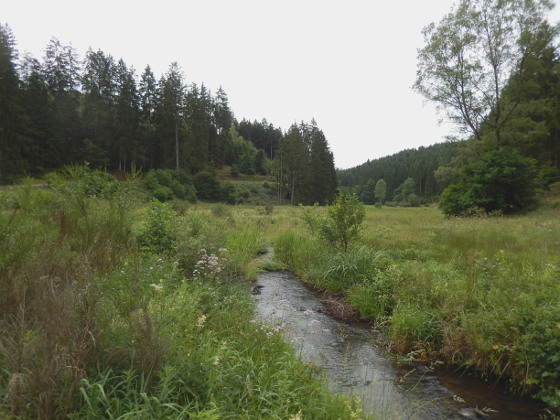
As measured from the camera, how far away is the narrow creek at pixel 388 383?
3.29m

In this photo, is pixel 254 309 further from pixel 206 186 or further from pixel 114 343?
pixel 206 186

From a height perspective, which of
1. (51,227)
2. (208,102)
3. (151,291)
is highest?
(208,102)

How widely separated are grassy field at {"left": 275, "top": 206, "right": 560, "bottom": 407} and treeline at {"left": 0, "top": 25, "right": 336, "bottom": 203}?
35.4 metres

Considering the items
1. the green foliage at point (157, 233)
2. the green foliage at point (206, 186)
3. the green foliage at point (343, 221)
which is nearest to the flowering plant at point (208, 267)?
the green foliage at point (157, 233)

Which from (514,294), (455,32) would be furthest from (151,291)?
(455,32)

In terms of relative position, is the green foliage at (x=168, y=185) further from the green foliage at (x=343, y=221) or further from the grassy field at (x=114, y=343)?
the grassy field at (x=114, y=343)

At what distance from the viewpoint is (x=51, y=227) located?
4941 millimetres

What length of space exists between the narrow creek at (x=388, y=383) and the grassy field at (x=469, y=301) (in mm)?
266

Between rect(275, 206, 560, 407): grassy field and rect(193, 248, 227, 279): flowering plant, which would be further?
rect(193, 248, 227, 279): flowering plant

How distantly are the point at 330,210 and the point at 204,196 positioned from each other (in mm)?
37522

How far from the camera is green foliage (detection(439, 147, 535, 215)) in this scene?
18.0 m

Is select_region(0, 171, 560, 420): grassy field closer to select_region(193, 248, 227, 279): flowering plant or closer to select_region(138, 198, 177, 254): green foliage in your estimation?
select_region(138, 198, 177, 254): green foliage

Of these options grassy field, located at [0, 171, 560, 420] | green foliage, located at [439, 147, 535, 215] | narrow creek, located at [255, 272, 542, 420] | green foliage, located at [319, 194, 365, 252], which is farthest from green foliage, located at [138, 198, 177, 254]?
green foliage, located at [439, 147, 535, 215]

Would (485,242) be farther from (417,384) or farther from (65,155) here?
(65,155)
